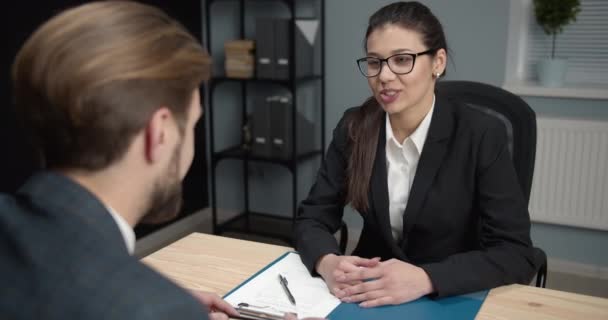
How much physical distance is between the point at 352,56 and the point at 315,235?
197 cm

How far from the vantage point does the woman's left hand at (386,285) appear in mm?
1178

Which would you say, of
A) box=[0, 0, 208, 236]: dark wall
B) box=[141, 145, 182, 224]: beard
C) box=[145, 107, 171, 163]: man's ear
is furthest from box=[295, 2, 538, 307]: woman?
box=[0, 0, 208, 236]: dark wall

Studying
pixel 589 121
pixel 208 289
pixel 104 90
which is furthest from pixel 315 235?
pixel 589 121

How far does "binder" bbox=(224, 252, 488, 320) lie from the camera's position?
113cm

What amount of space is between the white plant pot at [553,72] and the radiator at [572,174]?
0.18 meters

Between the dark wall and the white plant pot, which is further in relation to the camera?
the white plant pot

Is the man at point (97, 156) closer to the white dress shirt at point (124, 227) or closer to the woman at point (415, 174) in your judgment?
the white dress shirt at point (124, 227)

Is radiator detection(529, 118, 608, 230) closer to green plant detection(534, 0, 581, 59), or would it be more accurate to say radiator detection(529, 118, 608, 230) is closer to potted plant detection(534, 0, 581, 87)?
potted plant detection(534, 0, 581, 87)

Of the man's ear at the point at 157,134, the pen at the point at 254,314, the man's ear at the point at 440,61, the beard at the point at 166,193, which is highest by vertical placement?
the man's ear at the point at 440,61

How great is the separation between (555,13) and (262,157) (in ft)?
5.25

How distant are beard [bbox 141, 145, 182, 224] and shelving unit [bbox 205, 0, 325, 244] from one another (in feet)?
7.56

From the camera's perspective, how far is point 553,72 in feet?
9.56

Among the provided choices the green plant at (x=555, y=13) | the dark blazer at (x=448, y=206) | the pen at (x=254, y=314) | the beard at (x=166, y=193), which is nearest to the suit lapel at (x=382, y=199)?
the dark blazer at (x=448, y=206)

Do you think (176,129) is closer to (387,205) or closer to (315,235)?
(315,235)
